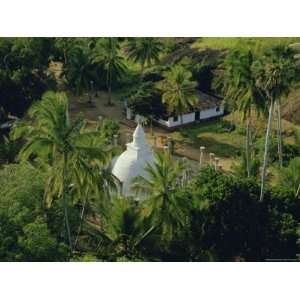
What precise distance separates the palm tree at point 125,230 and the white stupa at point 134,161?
9133 mm

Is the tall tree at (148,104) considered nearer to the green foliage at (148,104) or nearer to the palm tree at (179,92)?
the green foliage at (148,104)

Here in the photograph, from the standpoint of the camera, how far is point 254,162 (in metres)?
56.9

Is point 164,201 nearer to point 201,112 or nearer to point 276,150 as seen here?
point 276,150

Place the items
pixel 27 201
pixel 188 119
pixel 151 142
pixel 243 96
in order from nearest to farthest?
pixel 27 201
pixel 243 96
pixel 151 142
pixel 188 119

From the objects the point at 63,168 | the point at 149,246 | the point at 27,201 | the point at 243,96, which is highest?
the point at 243,96

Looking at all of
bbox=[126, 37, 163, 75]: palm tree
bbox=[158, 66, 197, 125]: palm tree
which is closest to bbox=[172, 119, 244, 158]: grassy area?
bbox=[158, 66, 197, 125]: palm tree

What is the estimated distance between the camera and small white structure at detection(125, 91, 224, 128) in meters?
75.1

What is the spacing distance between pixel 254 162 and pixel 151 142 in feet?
55.7

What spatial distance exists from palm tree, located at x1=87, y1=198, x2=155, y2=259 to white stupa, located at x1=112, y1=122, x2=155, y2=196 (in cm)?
913

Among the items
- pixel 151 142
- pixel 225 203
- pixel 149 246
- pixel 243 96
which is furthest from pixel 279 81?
pixel 151 142

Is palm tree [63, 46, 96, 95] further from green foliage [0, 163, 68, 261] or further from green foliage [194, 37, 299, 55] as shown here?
green foliage [0, 163, 68, 261]

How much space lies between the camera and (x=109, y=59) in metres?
79.4

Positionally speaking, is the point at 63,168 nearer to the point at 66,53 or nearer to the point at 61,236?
the point at 61,236

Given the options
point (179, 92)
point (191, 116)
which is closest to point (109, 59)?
point (191, 116)
